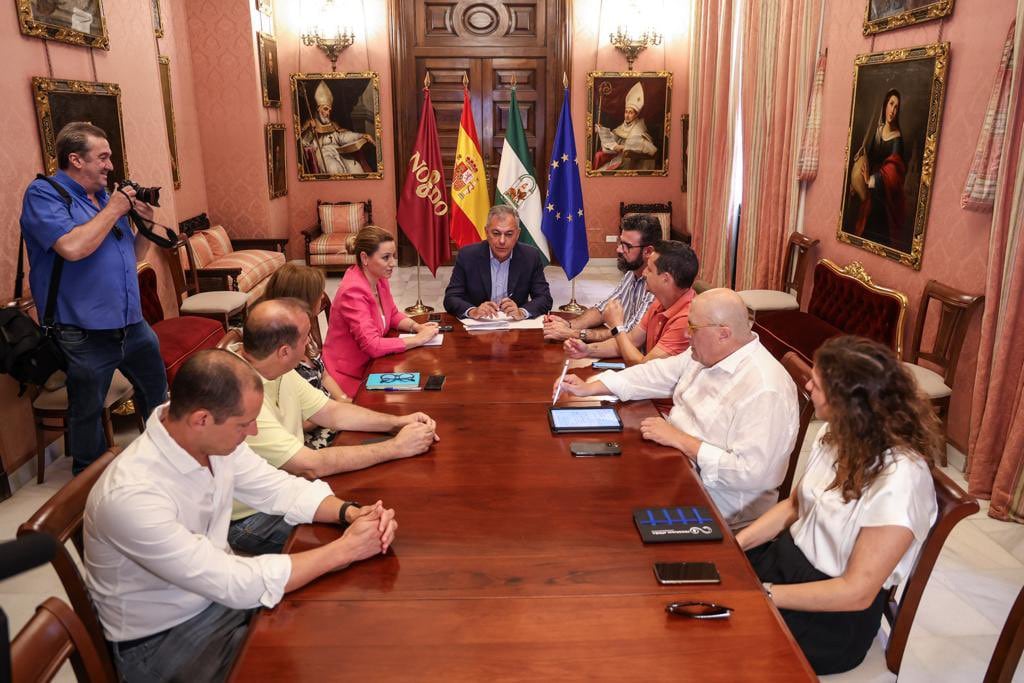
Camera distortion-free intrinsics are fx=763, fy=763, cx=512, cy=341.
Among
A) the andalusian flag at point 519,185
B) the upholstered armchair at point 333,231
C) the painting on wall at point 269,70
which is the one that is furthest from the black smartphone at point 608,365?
the painting on wall at point 269,70

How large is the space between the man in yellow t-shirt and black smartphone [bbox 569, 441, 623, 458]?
1.62 feet

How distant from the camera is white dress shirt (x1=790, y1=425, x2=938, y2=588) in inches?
75.1

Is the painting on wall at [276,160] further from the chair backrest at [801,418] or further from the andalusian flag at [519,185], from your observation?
the chair backrest at [801,418]

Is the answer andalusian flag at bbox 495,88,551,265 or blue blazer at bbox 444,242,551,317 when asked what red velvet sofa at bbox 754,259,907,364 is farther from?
andalusian flag at bbox 495,88,551,265

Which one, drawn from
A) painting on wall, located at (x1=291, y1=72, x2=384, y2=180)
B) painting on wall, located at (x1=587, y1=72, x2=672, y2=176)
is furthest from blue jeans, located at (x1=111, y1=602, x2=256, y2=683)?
painting on wall, located at (x1=587, y1=72, x2=672, y2=176)

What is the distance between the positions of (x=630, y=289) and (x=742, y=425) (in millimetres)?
1961

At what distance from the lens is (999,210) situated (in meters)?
3.96

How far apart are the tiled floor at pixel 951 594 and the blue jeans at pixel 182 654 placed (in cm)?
52

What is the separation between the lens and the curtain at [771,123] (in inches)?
246

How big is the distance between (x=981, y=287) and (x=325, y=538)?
3.98 meters

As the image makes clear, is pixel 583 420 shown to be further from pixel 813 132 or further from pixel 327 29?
pixel 327 29

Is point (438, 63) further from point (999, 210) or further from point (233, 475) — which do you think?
point (233, 475)

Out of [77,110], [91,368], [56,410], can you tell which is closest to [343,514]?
[91,368]

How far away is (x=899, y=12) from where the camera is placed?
499 centimetres
